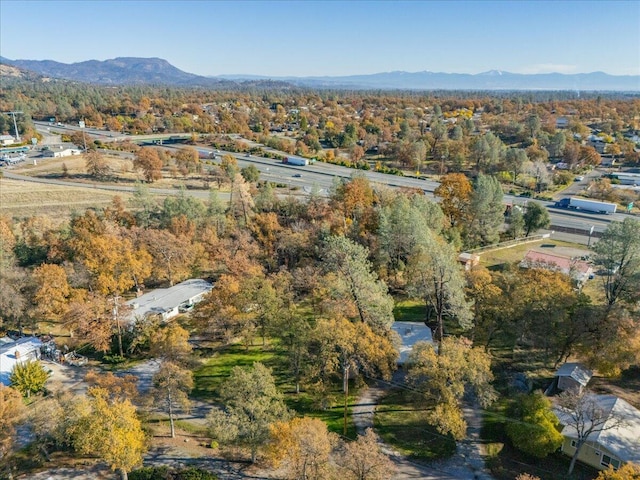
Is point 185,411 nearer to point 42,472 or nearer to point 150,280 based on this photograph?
point 42,472

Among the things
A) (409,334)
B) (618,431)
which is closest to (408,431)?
(409,334)

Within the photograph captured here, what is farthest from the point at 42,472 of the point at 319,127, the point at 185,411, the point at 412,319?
the point at 319,127

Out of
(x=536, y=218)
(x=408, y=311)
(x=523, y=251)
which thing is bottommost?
(x=408, y=311)

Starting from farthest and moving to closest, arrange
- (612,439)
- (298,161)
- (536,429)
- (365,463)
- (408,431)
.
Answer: (298,161)
(408,431)
(536,429)
(612,439)
(365,463)

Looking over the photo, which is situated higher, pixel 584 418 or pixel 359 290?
pixel 359 290

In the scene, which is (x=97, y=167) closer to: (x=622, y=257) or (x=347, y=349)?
(x=347, y=349)

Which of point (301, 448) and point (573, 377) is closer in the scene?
point (301, 448)

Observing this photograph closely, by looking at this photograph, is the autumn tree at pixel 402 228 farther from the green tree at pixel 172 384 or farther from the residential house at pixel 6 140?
the residential house at pixel 6 140
